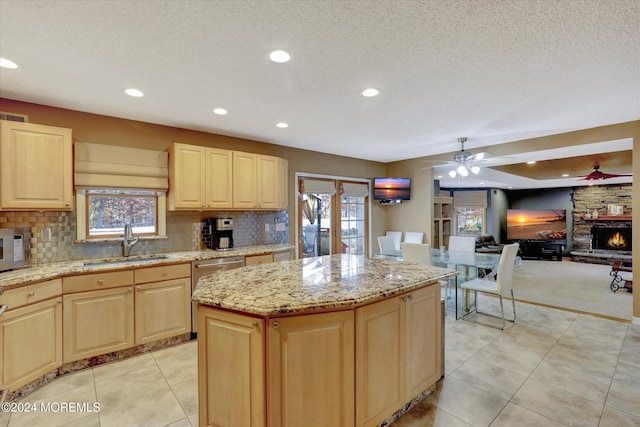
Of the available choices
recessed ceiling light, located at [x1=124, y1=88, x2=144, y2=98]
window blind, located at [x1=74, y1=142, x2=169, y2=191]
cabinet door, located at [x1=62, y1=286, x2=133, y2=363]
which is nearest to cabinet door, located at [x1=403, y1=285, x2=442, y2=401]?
cabinet door, located at [x1=62, y1=286, x2=133, y2=363]

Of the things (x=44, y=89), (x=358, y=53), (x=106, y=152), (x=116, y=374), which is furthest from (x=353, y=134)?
(x=116, y=374)

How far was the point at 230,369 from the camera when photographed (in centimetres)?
158

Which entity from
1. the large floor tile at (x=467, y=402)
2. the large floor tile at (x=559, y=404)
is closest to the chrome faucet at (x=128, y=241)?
the large floor tile at (x=467, y=402)

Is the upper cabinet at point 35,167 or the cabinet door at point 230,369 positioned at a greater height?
the upper cabinet at point 35,167

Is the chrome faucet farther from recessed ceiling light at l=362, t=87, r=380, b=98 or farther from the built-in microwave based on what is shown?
recessed ceiling light at l=362, t=87, r=380, b=98

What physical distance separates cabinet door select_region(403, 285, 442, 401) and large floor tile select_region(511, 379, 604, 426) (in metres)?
0.64

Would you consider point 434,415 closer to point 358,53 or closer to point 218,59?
point 358,53

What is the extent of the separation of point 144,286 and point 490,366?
129 inches

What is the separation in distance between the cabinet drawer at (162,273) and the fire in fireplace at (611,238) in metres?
10.4

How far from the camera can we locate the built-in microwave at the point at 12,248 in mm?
2410

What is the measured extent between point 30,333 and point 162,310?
3.14ft

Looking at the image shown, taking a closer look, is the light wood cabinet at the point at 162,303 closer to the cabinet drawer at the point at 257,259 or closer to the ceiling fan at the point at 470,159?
the cabinet drawer at the point at 257,259

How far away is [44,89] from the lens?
2.52m

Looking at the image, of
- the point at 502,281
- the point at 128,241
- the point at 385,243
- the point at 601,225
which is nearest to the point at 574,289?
the point at 502,281
